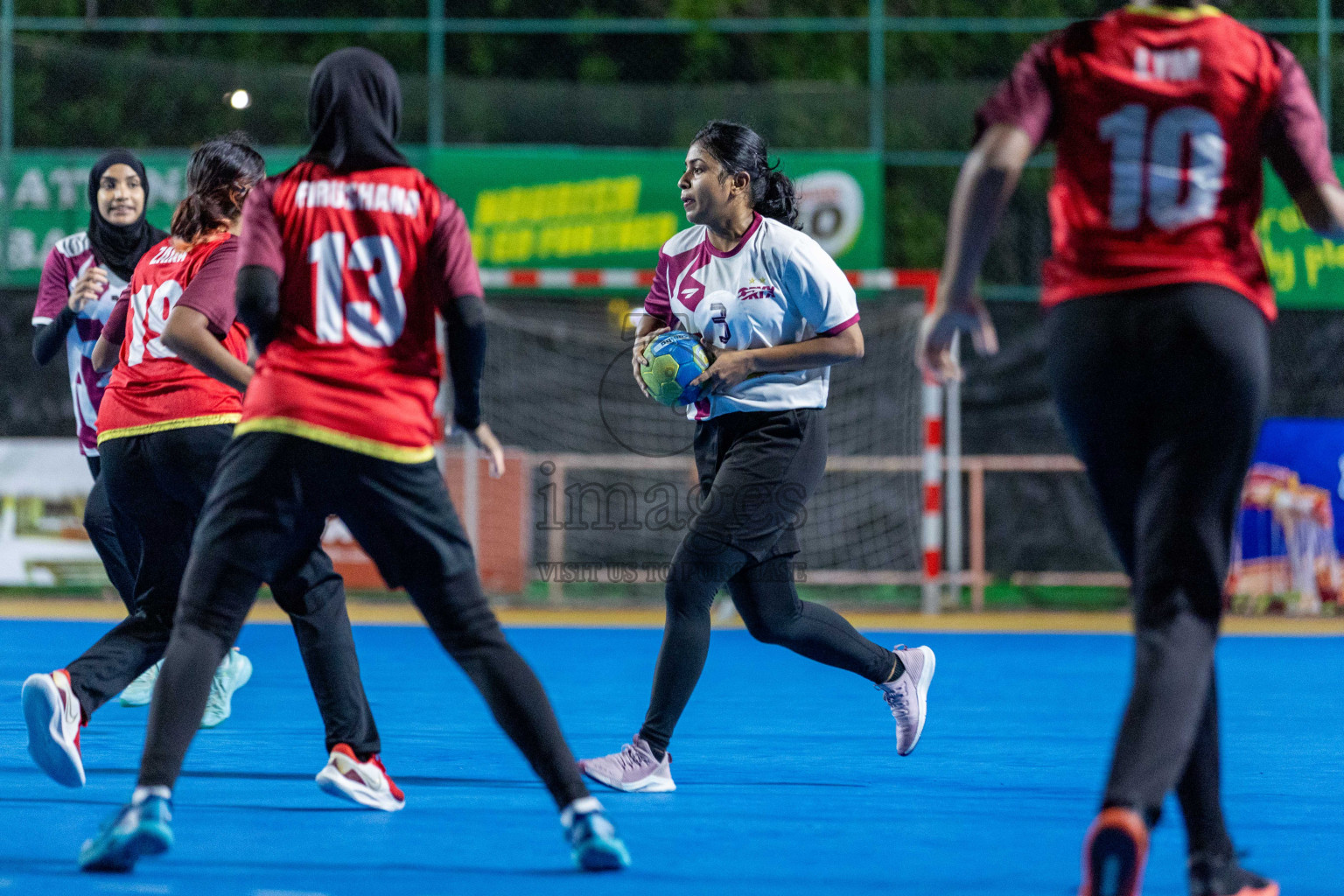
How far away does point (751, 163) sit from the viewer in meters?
5.10

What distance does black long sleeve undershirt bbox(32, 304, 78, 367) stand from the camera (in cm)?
632

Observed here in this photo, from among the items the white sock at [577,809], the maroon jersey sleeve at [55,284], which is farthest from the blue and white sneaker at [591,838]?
the maroon jersey sleeve at [55,284]

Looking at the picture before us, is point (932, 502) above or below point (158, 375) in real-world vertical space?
below

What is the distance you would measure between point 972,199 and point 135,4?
1963 centimetres

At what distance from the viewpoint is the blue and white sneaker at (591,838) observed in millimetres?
3488

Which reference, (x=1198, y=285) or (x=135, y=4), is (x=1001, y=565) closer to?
(x=1198, y=285)

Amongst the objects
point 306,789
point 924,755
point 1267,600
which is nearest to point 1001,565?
point 1267,600

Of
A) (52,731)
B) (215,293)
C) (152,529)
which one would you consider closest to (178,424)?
(152,529)

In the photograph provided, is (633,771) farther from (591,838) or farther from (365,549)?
(365,549)

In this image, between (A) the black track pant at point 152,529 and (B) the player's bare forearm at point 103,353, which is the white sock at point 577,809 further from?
(B) the player's bare forearm at point 103,353

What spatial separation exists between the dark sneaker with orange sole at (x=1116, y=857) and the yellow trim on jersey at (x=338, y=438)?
5.58ft

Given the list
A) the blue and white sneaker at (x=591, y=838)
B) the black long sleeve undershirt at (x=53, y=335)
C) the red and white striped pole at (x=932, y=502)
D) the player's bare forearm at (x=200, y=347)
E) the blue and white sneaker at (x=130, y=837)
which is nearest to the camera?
the blue and white sneaker at (x=130, y=837)

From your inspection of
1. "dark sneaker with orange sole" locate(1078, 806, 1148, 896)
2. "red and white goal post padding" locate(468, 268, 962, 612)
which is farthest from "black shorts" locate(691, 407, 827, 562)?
"red and white goal post padding" locate(468, 268, 962, 612)

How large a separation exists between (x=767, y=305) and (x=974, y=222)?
6.32 feet
